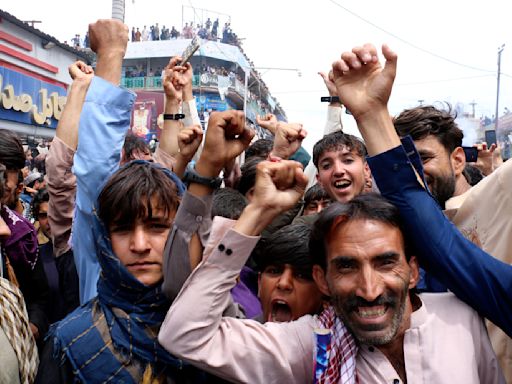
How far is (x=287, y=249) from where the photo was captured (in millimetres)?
2016

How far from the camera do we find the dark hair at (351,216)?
1606 millimetres

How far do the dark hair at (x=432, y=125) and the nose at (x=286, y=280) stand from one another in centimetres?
104

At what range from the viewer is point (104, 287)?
64.9 inches

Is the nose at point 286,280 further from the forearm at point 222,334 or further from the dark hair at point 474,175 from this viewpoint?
the dark hair at point 474,175

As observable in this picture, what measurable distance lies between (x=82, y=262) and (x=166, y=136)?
1074 millimetres

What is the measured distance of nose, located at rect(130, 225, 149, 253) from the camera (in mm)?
1606

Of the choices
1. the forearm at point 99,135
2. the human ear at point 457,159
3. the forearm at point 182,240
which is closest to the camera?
the forearm at point 182,240

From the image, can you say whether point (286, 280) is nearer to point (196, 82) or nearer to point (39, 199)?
point (39, 199)

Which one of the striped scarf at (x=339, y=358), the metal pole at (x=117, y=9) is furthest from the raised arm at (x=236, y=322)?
the metal pole at (x=117, y=9)

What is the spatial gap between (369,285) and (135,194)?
32.4 inches

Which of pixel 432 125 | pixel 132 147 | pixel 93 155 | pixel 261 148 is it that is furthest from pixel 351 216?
pixel 132 147

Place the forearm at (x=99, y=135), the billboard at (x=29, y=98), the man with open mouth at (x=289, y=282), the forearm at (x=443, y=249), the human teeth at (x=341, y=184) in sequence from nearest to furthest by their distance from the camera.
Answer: the forearm at (x=443, y=249) → the forearm at (x=99, y=135) → the man with open mouth at (x=289, y=282) → the human teeth at (x=341, y=184) → the billboard at (x=29, y=98)

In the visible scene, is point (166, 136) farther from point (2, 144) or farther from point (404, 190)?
point (404, 190)

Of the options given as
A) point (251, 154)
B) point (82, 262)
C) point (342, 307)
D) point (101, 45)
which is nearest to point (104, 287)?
point (82, 262)
